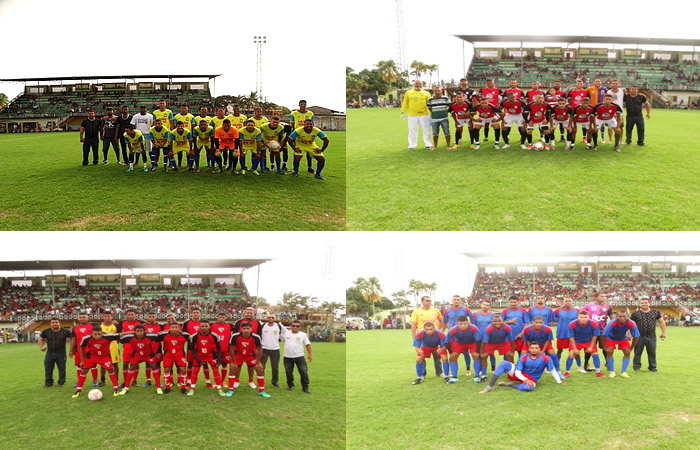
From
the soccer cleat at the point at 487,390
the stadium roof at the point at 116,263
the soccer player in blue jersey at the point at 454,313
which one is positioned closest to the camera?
the soccer cleat at the point at 487,390

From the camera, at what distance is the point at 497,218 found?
8266mm

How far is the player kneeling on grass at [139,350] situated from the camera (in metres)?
8.14

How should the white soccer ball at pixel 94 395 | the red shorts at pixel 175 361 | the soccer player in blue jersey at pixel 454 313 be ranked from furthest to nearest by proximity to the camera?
the soccer player in blue jersey at pixel 454 313, the red shorts at pixel 175 361, the white soccer ball at pixel 94 395

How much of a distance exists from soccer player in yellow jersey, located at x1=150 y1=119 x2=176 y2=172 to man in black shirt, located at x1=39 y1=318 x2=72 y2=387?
15.0 feet

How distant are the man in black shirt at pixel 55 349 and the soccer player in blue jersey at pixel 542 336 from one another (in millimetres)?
8137

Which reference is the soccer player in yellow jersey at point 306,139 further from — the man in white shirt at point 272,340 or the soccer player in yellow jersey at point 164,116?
the man in white shirt at point 272,340

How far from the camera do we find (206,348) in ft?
26.6

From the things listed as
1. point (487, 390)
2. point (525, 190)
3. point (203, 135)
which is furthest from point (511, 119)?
point (203, 135)

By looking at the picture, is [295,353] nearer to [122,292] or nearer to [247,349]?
[247,349]

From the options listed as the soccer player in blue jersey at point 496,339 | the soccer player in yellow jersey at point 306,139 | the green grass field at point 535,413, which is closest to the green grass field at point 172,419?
the green grass field at point 535,413

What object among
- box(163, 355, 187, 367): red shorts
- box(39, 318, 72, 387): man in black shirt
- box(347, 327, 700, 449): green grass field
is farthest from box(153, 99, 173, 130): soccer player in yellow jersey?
box(347, 327, 700, 449): green grass field

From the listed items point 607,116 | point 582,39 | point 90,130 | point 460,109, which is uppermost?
point 582,39

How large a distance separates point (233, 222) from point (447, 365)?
4.69 m

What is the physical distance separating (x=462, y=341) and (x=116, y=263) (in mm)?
22439
